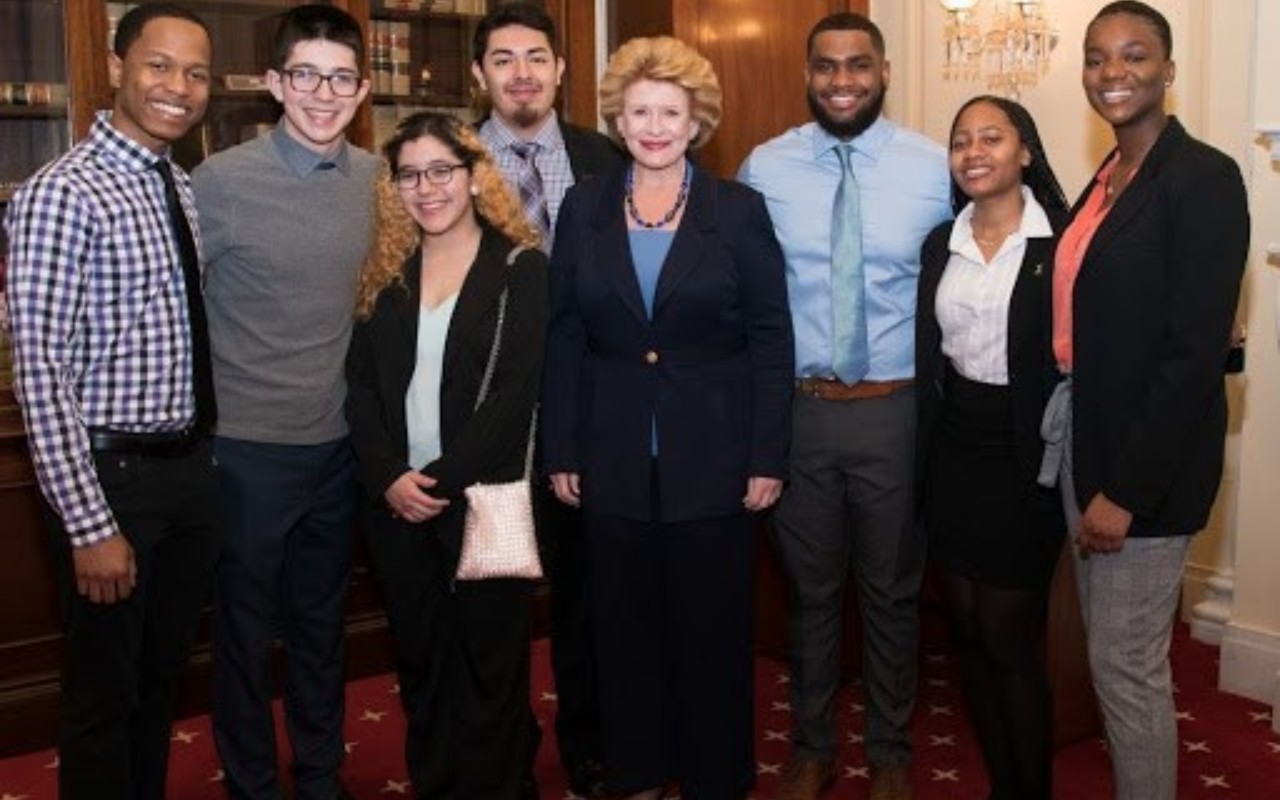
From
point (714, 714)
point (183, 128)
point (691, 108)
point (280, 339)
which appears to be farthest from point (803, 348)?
point (183, 128)

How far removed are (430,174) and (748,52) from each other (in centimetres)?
171

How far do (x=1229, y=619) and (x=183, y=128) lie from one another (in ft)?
9.85

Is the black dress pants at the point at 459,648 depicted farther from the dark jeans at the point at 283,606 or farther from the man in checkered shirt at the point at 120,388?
the man in checkered shirt at the point at 120,388

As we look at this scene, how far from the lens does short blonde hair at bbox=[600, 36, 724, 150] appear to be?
254 centimetres

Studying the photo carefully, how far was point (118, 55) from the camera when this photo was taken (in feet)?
7.70

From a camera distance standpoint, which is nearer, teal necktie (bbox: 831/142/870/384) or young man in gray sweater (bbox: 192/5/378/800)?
young man in gray sweater (bbox: 192/5/378/800)

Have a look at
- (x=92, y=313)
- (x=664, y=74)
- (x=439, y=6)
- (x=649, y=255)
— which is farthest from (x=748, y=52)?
(x=92, y=313)

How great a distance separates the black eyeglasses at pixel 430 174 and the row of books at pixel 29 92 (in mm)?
1611

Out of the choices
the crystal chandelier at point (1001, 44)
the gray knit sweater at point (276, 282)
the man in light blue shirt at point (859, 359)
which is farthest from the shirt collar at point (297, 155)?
the crystal chandelier at point (1001, 44)

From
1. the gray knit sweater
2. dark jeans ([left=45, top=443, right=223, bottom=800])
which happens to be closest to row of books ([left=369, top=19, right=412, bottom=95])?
the gray knit sweater

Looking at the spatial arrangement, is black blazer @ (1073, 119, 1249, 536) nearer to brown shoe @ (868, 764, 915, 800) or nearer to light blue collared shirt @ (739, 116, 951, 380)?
light blue collared shirt @ (739, 116, 951, 380)

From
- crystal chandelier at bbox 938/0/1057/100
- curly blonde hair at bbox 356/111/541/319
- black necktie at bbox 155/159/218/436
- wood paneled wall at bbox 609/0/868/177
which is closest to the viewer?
black necktie at bbox 155/159/218/436

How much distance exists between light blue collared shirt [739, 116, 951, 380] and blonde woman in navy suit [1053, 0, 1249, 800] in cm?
45

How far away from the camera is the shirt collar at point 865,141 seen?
281cm
